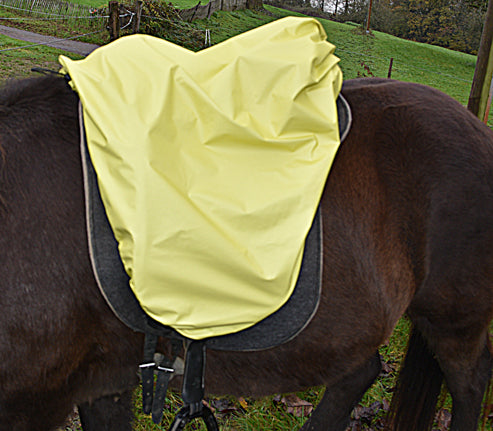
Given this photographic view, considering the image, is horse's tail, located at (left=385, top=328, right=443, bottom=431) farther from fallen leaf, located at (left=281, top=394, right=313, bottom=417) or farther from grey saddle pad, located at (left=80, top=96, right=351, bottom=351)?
grey saddle pad, located at (left=80, top=96, right=351, bottom=351)

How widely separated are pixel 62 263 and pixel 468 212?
3.89 ft

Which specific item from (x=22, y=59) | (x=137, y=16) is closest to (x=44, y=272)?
(x=22, y=59)

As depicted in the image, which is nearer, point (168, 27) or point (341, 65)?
point (168, 27)

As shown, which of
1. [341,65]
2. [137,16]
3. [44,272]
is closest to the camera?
[44,272]

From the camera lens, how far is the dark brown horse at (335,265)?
3.31 feet

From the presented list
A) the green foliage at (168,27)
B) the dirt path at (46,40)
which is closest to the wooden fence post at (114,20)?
the green foliage at (168,27)

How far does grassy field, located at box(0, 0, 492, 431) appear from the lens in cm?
207

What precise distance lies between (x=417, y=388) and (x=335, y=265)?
92cm

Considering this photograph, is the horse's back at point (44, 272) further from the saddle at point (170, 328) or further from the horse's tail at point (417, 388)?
the horse's tail at point (417, 388)

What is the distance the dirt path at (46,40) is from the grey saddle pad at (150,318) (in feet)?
23.9

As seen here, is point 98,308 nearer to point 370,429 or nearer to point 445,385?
point 445,385

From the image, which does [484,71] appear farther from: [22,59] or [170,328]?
[22,59]

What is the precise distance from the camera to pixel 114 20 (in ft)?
20.8

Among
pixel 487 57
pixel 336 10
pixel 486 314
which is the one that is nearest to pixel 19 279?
pixel 486 314
